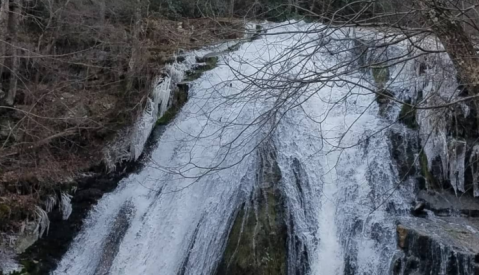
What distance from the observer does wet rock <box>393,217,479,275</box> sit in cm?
625

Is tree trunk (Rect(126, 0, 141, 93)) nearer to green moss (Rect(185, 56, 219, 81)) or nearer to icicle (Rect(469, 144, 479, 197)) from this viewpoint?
green moss (Rect(185, 56, 219, 81))

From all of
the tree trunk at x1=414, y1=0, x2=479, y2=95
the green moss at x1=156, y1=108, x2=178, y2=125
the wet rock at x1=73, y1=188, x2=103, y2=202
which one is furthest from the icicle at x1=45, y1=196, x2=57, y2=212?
the tree trunk at x1=414, y1=0, x2=479, y2=95

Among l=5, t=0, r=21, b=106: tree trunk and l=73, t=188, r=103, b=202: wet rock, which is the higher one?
l=5, t=0, r=21, b=106: tree trunk

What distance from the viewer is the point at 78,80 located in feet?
33.0

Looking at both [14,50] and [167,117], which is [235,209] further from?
[14,50]

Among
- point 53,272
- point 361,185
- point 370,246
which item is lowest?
point 53,272

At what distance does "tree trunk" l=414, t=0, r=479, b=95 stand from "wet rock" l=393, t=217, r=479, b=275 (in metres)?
4.32

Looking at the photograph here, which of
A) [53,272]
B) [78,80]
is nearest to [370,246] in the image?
[53,272]

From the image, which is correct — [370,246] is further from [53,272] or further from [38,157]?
[38,157]

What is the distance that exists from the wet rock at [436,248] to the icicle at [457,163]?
959mm

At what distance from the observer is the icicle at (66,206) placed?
7.62 m

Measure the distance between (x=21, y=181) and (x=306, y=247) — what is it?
431 centimetres

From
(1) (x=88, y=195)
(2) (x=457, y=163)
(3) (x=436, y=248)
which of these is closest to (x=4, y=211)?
(1) (x=88, y=195)

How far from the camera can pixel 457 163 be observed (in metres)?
7.97
